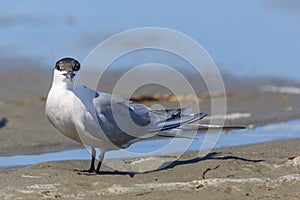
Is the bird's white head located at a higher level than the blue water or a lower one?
lower

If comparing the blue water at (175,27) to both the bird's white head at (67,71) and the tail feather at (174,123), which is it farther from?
the bird's white head at (67,71)

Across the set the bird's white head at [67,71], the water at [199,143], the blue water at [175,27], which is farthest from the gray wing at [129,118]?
the blue water at [175,27]

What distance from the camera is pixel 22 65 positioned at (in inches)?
484

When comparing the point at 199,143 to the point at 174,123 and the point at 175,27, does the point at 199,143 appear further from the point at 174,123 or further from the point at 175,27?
the point at 175,27

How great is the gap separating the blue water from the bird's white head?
5.72 meters

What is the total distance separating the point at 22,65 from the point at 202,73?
2.76 metres

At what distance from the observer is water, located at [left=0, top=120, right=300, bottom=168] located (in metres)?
6.81

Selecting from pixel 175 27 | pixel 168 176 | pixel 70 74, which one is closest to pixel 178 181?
pixel 168 176

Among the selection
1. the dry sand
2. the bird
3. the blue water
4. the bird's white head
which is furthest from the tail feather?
the blue water

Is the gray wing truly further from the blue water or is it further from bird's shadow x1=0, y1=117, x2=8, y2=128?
the blue water

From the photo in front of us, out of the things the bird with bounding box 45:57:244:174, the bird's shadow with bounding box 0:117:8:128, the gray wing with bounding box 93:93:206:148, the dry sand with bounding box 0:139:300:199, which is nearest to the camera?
the dry sand with bounding box 0:139:300:199

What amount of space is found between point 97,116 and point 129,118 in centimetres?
31

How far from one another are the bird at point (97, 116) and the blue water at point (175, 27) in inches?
204

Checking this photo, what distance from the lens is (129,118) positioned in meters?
5.99
